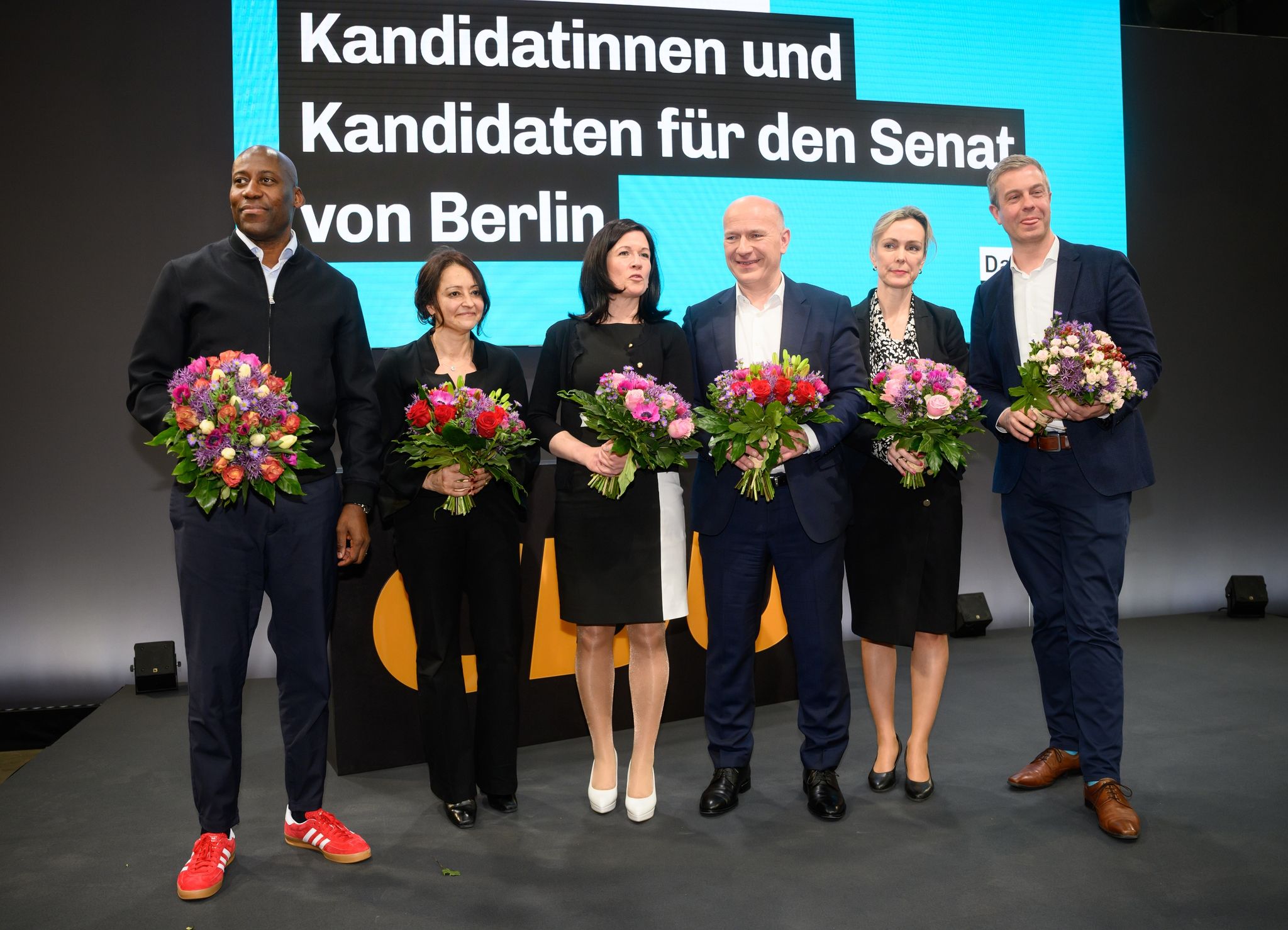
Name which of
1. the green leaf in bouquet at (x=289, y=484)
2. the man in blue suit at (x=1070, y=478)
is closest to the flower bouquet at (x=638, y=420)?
the green leaf in bouquet at (x=289, y=484)

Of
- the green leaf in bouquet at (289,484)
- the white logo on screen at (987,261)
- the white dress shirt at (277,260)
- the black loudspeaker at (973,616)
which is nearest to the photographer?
the green leaf in bouquet at (289,484)

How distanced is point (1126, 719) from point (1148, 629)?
2132mm

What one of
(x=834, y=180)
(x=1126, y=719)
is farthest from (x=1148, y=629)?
(x=834, y=180)

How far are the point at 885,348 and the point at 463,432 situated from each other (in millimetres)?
1417

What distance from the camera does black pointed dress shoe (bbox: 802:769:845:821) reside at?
301 centimetres

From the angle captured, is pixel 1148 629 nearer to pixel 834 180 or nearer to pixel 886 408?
pixel 834 180

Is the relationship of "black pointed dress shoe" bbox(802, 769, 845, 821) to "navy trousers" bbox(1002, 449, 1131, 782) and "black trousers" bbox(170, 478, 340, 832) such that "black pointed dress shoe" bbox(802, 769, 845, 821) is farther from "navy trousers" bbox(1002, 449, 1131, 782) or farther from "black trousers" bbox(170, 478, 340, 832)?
"black trousers" bbox(170, 478, 340, 832)

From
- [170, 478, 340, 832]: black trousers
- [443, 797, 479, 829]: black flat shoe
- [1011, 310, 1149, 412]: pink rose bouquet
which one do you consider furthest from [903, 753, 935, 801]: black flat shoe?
[170, 478, 340, 832]: black trousers

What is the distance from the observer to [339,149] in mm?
4785

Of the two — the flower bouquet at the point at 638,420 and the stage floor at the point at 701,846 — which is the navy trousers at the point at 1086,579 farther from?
the flower bouquet at the point at 638,420

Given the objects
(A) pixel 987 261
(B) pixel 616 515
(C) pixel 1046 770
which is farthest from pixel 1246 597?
(B) pixel 616 515

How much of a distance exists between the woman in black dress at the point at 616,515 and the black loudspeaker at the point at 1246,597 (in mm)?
4631

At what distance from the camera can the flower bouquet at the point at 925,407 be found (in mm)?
2855

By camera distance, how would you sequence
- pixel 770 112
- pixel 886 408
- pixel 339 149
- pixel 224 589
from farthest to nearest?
pixel 770 112, pixel 339 149, pixel 886 408, pixel 224 589
